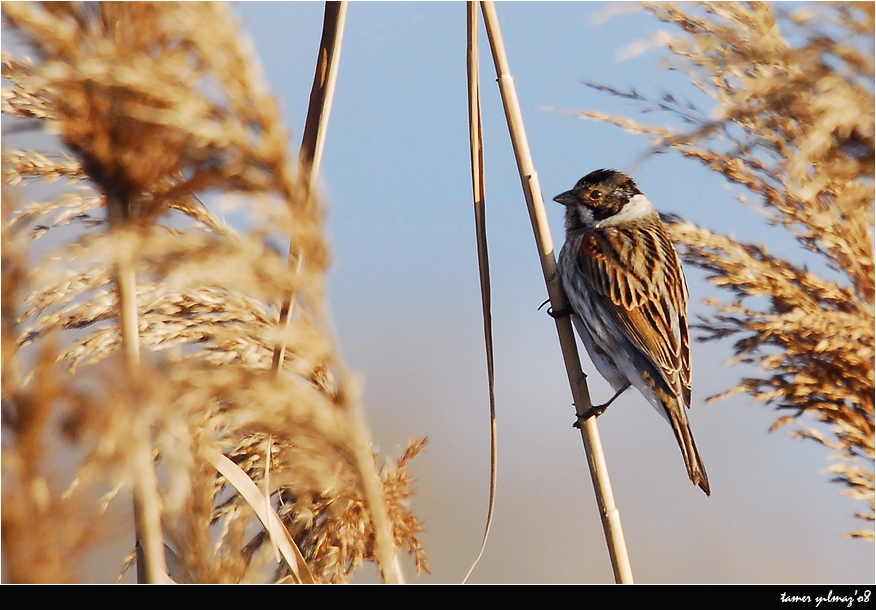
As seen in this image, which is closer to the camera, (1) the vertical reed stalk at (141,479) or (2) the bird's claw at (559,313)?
(1) the vertical reed stalk at (141,479)

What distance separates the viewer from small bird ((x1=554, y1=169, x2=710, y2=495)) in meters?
2.54

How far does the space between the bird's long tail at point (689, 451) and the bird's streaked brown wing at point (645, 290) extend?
0.08m

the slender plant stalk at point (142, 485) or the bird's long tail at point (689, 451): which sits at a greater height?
the slender plant stalk at point (142, 485)

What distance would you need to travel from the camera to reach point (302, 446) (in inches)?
47.4

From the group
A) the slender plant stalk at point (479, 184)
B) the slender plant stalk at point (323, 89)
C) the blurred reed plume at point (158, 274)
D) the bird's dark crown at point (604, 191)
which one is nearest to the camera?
the blurred reed plume at point (158, 274)

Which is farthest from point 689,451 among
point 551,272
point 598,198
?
point 598,198

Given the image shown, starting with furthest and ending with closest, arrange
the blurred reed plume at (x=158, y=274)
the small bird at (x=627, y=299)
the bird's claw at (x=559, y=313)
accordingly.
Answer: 1. the small bird at (x=627, y=299)
2. the bird's claw at (x=559, y=313)
3. the blurred reed plume at (x=158, y=274)

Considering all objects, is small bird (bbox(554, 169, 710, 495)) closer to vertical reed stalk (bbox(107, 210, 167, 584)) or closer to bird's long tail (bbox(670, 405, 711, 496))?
bird's long tail (bbox(670, 405, 711, 496))

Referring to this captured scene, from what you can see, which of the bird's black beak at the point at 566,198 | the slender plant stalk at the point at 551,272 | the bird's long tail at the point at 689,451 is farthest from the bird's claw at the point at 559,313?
Result: the bird's black beak at the point at 566,198

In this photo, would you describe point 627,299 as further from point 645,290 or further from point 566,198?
point 566,198

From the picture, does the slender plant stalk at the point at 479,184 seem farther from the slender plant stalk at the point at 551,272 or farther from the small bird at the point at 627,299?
the small bird at the point at 627,299

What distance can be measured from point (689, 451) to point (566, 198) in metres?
1.01

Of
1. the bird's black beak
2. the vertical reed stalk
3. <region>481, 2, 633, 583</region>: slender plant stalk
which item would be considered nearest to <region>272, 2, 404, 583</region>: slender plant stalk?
the vertical reed stalk

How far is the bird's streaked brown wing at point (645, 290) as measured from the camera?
2557mm
